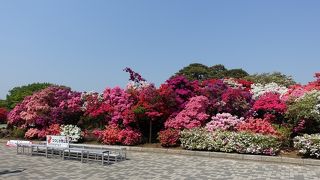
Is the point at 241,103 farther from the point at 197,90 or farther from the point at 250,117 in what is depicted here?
the point at 197,90

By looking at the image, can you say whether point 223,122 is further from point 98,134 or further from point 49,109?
point 49,109

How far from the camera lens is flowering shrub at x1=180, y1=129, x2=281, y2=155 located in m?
13.2

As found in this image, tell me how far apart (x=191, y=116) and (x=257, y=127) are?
104 inches

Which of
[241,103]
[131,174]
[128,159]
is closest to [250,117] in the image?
[241,103]

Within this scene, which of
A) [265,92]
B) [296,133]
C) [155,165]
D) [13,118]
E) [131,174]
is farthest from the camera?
[13,118]

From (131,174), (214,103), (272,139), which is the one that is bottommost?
(131,174)

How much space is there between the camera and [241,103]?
16656 mm

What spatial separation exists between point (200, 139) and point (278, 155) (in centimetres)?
275

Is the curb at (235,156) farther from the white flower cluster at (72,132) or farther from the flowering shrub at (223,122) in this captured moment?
the white flower cluster at (72,132)

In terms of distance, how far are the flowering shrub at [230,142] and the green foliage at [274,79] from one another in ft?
38.4

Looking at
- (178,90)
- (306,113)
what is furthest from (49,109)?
(306,113)

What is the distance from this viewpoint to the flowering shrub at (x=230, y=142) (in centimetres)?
1320

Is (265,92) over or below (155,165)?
over

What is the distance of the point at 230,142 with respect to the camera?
13.7 meters
